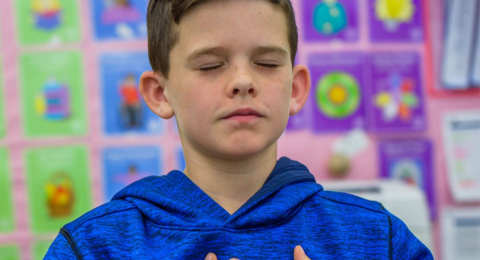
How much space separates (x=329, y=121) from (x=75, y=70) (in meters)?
0.78

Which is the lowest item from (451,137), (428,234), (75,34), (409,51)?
(428,234)

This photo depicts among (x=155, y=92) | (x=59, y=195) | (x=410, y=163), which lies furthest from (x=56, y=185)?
(x=410, y=163)

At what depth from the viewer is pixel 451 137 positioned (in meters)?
1.49

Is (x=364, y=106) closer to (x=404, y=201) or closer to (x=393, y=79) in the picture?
(x=393, y=79)

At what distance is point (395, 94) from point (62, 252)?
3.70 ft

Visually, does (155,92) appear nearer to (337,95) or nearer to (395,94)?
(337,95)

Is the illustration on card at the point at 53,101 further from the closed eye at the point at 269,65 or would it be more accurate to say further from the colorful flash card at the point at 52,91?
the closed eye at the point at 269,65

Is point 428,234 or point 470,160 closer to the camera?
point 428,234

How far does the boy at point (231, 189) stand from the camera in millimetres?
637

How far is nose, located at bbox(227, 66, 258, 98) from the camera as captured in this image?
0.63m

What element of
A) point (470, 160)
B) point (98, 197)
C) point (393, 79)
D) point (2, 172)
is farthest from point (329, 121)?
point (2, 172)

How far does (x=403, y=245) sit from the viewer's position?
0.67 m

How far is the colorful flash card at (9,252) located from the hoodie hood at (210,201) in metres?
0.93

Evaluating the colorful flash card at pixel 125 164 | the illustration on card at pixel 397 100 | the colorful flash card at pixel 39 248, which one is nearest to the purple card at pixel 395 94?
the illustration on card at pixel 397 100
